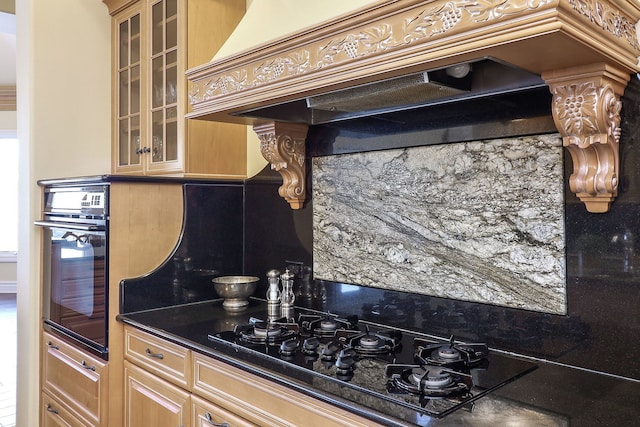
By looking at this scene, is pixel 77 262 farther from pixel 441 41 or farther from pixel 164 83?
pixel 441 41

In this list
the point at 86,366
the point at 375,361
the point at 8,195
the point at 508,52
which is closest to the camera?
the point at 508,52

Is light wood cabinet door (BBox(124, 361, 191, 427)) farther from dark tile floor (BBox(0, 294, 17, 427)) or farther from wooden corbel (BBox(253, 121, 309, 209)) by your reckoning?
dark tile floor (BBox(0, 294, 17, 427))

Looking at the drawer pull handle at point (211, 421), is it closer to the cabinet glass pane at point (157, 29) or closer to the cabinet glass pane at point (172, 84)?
the cabinet glass pane at point (172, 84)

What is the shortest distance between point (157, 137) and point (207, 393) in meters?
1.43

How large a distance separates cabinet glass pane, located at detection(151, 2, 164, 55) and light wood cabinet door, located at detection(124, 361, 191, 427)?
1.54 metres

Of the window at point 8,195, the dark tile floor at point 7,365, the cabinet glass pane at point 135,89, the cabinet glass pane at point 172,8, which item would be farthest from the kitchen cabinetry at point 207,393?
the window at point 8,195

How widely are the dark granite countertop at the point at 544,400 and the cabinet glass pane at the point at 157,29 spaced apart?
5.55ft

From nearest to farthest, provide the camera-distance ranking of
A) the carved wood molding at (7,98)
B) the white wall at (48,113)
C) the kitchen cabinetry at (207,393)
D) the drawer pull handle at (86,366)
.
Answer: the kitchen cabinetry at (207,393) → the drawer pull handle at (86,366) → the white wall at (48,113) → the carved wood molding at (7,98)

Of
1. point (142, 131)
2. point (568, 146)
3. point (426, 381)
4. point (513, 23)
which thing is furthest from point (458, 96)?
point (142, 131)

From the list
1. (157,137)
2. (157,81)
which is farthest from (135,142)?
(157,81)

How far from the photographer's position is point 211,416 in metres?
1.73

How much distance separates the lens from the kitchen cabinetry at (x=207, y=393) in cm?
142

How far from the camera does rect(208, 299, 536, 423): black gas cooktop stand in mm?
1264

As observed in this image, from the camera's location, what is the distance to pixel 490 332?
169 cm
